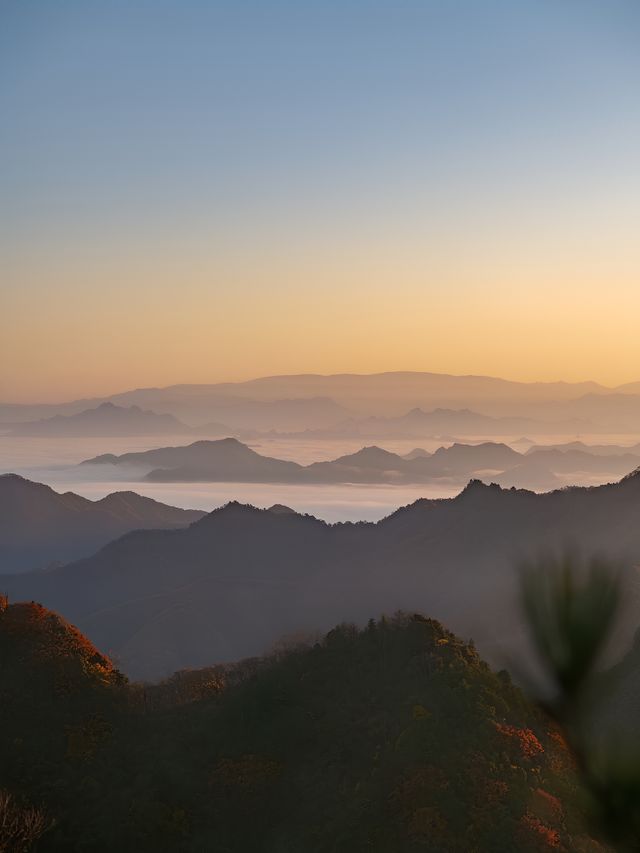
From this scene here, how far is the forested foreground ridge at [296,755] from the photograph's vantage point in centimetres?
3403

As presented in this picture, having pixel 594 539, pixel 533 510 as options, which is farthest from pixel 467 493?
pixel 594 539

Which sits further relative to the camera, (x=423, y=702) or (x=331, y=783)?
(x=423, y=702)

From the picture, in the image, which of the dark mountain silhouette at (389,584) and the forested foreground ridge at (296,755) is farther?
the dark mountain silhouette at (389,584)

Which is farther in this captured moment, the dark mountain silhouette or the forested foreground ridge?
the dark mountain silhouette

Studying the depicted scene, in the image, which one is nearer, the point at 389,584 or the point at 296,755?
the point at 296,755

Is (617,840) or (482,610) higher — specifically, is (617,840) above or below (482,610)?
above

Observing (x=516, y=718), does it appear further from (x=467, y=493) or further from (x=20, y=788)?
(x=467, y=493)

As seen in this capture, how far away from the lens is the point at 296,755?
42.1 m

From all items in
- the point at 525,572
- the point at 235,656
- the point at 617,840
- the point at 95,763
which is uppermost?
the point at 525,572

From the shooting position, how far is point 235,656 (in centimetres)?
15512

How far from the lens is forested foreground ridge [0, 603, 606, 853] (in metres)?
34.0

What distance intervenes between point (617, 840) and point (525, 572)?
4155 millimetres

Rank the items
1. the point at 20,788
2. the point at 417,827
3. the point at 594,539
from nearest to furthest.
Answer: the point at 417,827, the point at 20,788, the point at 594,539

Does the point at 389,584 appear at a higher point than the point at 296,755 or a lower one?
lower
